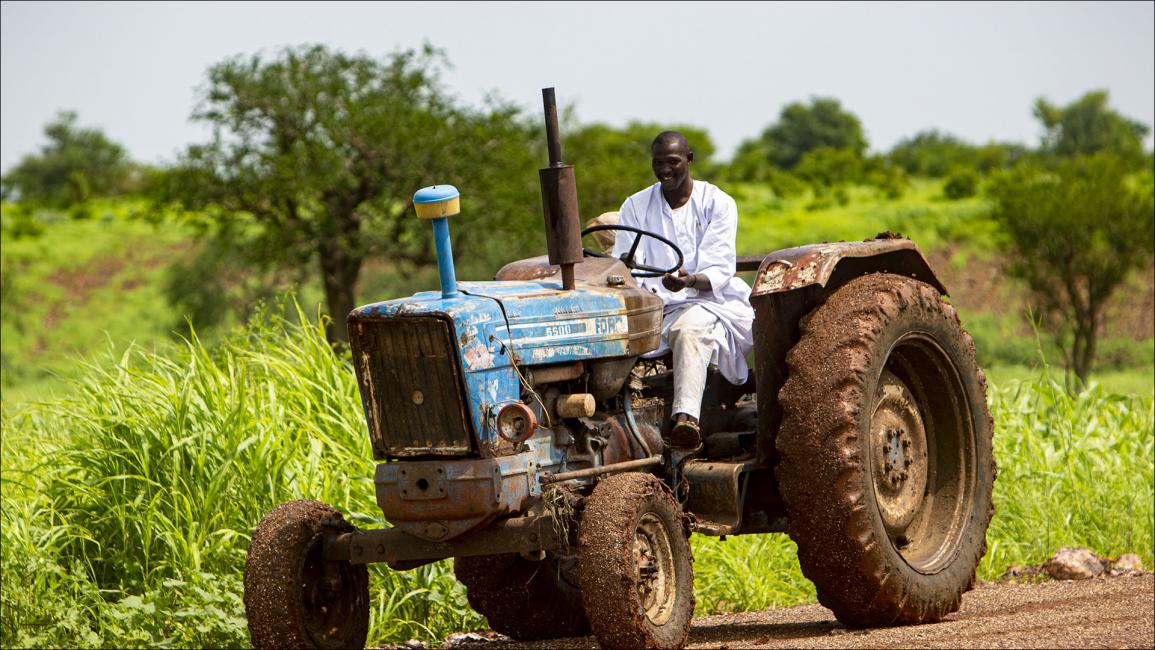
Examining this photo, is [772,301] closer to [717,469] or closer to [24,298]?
[717,469]

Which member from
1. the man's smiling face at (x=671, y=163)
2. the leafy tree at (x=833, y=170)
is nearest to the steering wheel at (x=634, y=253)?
the man's smiling face at (x=671, y=163)

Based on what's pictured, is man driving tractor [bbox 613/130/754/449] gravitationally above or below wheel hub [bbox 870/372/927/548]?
above

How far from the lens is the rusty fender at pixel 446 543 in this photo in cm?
549

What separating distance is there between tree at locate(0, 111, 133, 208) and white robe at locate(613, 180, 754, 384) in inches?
2251

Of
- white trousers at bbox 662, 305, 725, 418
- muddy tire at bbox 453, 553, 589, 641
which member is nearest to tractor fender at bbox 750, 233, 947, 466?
white trousers at bbox 662, 305, 725, 418

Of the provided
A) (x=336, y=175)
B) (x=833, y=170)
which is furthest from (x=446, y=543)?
(x=833, y=170)

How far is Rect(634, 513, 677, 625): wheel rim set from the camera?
5539 mm

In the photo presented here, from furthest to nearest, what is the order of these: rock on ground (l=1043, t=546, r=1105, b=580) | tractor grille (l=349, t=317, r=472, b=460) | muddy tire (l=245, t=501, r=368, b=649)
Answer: rock on ground (l=1043, t=546, r=1105, b=580) < muddy tire (l=245, t=501, r=368, b=649) < tractor grille (l=349, t=317, r=472, b=460)

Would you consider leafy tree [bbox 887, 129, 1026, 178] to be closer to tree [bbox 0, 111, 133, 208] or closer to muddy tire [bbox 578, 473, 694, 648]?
tree [bbox 0, 111, 133, 208]

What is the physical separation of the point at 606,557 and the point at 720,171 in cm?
5624

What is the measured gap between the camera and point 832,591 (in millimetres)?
6137

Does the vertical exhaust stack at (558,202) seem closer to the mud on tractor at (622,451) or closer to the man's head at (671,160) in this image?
the mud on tractor at (622,451)

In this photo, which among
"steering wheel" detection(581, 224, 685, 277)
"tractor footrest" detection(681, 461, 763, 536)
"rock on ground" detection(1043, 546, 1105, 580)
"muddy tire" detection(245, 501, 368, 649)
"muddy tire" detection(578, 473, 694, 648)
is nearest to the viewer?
"muddy tire" detection(578, 473, 694, 648)

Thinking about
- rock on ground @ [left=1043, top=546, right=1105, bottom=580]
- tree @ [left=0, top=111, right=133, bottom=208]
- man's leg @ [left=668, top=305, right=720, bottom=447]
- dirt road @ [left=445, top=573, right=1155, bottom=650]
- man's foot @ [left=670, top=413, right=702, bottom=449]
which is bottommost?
rock on ground @ [left=1043, top=546, right=1105, bottom=580]
